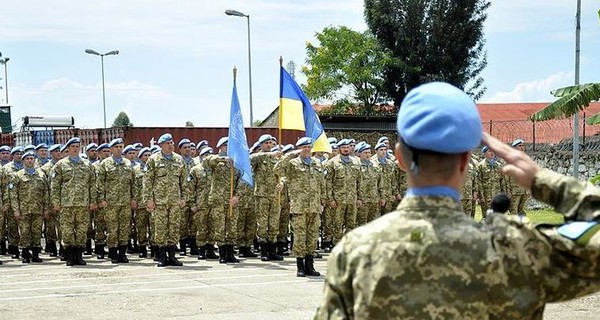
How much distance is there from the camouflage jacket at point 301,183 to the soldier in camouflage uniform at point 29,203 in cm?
503

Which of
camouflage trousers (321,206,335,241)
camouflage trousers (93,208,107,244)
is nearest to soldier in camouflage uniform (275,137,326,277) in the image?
camouflage trousers (321,206,335,241)

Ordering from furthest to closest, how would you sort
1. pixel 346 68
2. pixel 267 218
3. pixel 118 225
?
pixel 346 68, pixel 267 218, pixel 118 225

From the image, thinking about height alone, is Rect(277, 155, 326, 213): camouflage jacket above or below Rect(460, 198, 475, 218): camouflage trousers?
above

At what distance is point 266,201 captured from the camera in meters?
13.4

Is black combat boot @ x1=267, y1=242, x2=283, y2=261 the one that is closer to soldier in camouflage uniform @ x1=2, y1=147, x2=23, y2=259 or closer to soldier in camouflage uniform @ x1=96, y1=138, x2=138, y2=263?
soldier in camouflage uniform @ x1=96, y1=138, x2=138, y2=263

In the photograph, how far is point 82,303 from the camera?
359 inches

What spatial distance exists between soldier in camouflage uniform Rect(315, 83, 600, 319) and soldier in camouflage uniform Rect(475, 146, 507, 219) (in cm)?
1373

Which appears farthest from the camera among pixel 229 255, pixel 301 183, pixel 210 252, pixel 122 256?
pixel 210 252

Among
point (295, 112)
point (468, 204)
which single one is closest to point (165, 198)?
point (295, 112)

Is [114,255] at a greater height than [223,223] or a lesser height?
lesser

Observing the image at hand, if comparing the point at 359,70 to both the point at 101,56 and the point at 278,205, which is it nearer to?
the point at 101,56

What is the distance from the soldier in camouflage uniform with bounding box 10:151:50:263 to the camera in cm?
1387

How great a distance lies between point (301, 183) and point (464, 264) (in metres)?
8.89

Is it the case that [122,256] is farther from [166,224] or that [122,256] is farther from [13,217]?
[13,217]
